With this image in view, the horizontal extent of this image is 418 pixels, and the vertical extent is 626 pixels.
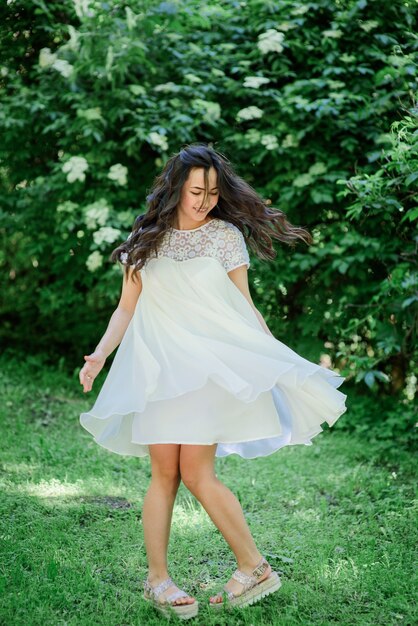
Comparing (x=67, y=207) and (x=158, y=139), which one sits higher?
(x=158, y=139)

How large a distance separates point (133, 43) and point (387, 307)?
2489mm

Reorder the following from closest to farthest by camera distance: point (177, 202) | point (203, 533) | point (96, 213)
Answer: point (177, 202), point (203, 533), point (96, 213)

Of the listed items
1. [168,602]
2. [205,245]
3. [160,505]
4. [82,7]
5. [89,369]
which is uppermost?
[205,245]

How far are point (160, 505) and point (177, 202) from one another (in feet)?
3.61

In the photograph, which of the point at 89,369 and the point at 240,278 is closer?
the point at 89,369

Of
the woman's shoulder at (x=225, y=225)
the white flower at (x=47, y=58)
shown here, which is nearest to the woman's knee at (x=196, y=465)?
the woman's shoulder at (x=225, y=225)

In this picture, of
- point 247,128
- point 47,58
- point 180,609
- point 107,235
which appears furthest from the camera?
point 247,128

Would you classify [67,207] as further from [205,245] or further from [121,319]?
[205,245]

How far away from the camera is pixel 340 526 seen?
360 cm

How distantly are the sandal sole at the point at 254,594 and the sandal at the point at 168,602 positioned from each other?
104mm

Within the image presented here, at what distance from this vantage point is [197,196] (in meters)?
2.75

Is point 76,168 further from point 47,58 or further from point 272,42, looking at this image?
point 272,42

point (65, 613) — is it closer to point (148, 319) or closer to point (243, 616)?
point (243, 616)

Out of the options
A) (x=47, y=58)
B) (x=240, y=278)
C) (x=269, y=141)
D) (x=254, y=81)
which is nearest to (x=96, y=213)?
(x=47, y=58)
